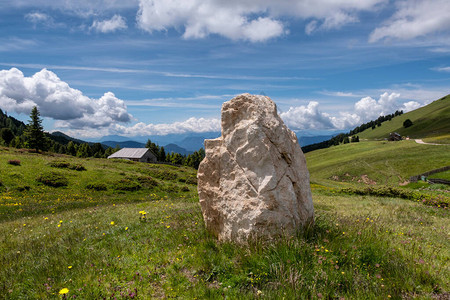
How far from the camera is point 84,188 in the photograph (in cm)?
3183

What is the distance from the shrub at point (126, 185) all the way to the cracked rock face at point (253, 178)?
28.2 metres

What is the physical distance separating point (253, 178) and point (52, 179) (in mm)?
32483

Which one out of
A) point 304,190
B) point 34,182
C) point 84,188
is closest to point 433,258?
point 304,190

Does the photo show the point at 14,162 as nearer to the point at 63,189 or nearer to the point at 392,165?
the point at 63,189

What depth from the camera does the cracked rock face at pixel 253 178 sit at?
695cm

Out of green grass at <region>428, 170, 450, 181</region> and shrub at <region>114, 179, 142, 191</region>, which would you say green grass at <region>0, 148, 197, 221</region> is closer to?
shrub at <region>114, 179, 142, 191</region>

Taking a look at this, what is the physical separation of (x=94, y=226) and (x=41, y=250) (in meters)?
3.10

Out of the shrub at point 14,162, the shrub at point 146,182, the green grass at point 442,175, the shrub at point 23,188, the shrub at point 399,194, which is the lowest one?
the green grass at point 442,175

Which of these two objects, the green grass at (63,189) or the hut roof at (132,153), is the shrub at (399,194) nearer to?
the green grass at (63,189)

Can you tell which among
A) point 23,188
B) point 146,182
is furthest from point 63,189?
point 146,182

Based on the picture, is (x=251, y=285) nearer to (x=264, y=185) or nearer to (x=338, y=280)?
(x=338, y=280)

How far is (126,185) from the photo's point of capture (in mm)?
→ 34312

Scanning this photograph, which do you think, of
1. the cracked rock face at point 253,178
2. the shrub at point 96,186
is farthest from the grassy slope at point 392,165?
the cracked rock face at point 253,178

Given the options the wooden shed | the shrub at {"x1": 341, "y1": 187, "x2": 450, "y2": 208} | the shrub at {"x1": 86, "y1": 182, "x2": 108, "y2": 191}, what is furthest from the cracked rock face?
the wooden shed
